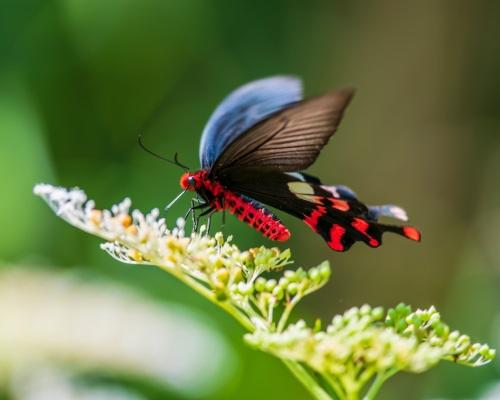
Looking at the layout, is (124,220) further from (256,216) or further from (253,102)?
(253,102)

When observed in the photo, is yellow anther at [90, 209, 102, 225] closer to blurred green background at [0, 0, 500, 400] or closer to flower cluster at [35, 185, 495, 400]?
flower cluster at [35, 185, 495, 400]

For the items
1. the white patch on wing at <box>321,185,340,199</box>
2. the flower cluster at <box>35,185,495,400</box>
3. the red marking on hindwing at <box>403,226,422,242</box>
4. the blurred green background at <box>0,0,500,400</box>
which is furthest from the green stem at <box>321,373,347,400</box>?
the blurred green background at <box>0,0,500,400</box>

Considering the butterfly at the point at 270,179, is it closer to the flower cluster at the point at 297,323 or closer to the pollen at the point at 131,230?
the flower cluster at the point at 297,323

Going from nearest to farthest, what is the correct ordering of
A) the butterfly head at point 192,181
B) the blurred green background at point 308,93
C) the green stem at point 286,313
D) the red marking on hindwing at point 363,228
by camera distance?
1. the green stem at point 286,313
2. the red marking on hindwing at point 363,228
3. the butterfly head at point 192,181
4. the blurred green background at point 308,93

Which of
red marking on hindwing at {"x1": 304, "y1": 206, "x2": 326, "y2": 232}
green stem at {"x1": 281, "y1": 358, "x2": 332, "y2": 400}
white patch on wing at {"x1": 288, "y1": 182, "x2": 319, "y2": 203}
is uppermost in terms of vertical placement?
white patch on wing at {"x1": 288, "y1": 182, "x2": 319, "y2": 203}

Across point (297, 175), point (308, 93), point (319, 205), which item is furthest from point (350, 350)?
point (308, 93)

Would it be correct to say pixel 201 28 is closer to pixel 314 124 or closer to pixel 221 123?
pixel 221 123

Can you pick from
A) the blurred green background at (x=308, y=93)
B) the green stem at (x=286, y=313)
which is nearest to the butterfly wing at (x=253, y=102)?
the green stem at (x=286, y=313)

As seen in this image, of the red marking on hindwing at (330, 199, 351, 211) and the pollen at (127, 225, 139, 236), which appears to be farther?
the red marking on hindwing at (330, 199, 351, 211)
